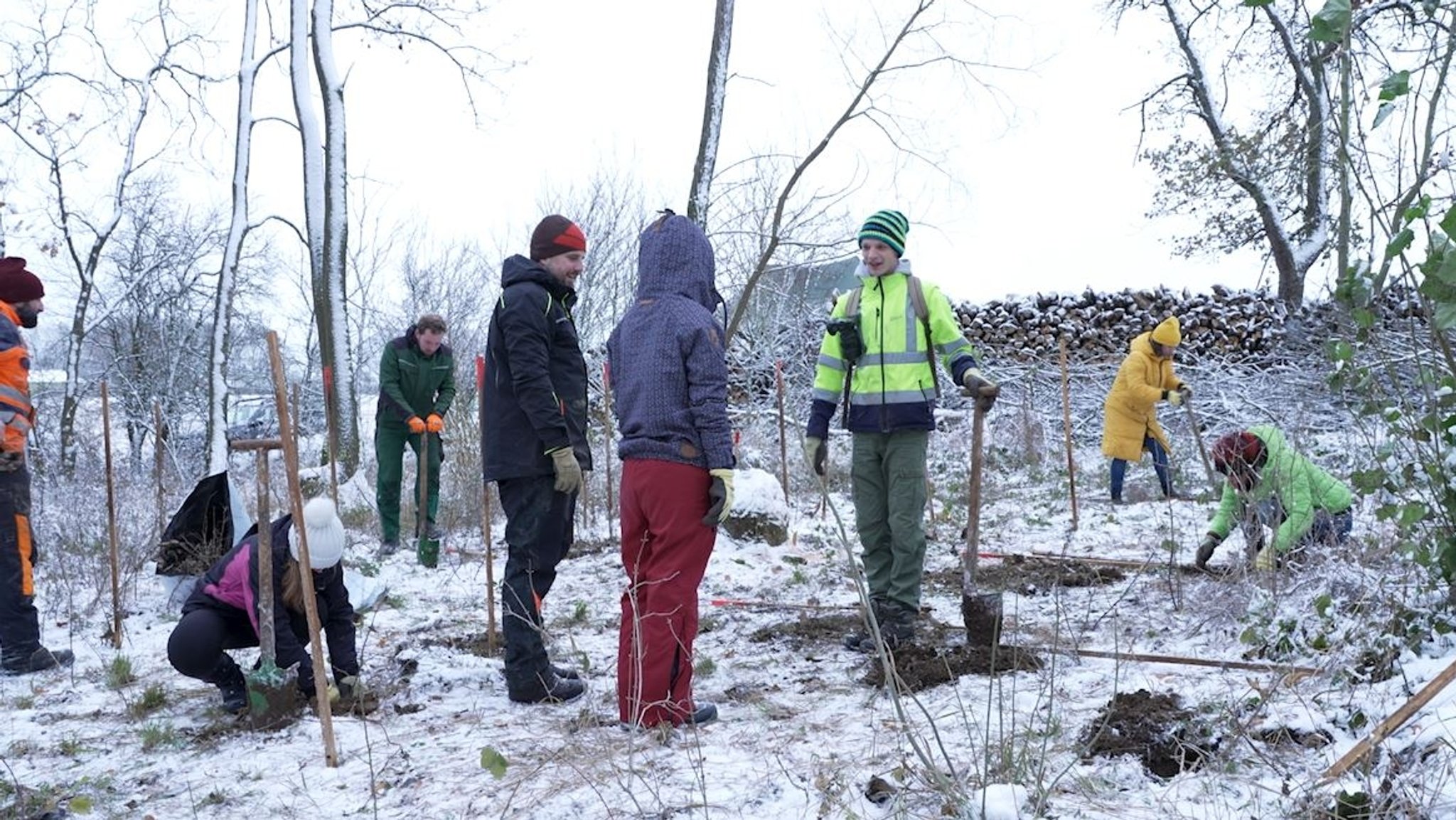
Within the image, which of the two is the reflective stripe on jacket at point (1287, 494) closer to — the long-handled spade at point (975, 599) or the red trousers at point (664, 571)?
the long-handled spade at point (975, 599)

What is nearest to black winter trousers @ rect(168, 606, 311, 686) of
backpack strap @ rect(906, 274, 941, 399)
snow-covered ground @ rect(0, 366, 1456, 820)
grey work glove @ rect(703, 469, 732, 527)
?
snow-covered ground @ rect(0, 366, 1456, 820)

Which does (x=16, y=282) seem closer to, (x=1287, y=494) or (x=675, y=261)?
(x=675, y=261)

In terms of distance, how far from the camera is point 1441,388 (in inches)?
113

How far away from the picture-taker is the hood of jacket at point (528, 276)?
12.1ft

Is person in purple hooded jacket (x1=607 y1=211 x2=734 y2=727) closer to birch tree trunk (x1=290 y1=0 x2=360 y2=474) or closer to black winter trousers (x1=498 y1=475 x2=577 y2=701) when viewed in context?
black winter trousers (x1=498 y1=475 x2=577 y2=701)

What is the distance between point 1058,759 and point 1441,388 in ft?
5.09

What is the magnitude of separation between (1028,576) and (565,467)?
10.1 ft

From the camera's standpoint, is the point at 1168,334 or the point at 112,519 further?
the point at 1168,334

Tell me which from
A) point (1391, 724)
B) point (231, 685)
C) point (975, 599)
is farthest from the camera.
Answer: point (975, 599)

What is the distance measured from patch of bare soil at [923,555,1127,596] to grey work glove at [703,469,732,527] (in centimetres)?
239

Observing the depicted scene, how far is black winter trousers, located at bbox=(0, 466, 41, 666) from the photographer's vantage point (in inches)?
168

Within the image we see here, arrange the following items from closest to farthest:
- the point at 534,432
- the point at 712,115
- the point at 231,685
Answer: the point at 534,432 < the point at 231,685 < the point at 712,115

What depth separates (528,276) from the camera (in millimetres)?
3691

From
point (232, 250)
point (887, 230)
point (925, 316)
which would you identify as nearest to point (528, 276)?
point (887, 230)
